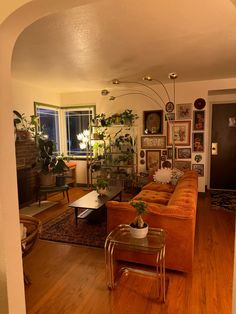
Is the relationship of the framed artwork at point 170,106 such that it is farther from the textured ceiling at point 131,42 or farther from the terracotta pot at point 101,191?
the terracotta pot at point 101,191

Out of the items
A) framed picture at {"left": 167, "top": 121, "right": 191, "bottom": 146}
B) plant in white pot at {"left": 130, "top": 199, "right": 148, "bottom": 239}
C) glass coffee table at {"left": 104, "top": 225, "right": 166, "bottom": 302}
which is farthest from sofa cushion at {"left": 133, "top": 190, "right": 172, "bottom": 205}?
framed picture at {"left": 167, "top": 121, "right": 191, "bottom": 146}

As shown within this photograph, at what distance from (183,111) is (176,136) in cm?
54

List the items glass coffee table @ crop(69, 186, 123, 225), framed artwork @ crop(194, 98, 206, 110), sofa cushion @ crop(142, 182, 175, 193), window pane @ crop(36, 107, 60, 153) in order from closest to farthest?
1. glass coffee table @ crop(69, 186, 123, 225)
2. sofa cushion @ crop(142, 182, 175, 193)
3. framed artwork @ crop(194, 98, 206, 110)
4. window pane @ crop(36, 107, 60, 153)

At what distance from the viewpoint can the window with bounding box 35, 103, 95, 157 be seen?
5.91 metres

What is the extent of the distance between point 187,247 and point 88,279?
3.31 feet

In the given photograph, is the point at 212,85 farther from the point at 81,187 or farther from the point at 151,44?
the point at 81,187

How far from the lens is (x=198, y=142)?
4.97 m

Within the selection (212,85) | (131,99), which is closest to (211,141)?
(212,85)

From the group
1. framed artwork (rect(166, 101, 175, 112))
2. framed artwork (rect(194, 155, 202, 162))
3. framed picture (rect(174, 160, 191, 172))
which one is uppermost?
framed artwork (rect(166, 101, 175, 112))

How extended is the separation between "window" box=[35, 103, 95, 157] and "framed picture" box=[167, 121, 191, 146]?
200 centimetres

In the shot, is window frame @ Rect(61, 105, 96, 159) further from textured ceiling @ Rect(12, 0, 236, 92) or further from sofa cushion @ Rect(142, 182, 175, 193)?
sofa cushion @ Rect(142, 182, 175, 193)

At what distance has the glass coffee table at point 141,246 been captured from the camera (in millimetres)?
2029

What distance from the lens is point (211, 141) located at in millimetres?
5516

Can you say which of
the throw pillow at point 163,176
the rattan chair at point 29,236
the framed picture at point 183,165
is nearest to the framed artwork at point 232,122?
the framed picture at point 183,165
